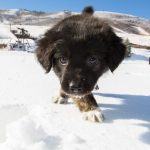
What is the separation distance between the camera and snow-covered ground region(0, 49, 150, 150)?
3.60 m

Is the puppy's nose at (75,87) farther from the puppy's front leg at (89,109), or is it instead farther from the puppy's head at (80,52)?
the puppy's front leg at (89,109)

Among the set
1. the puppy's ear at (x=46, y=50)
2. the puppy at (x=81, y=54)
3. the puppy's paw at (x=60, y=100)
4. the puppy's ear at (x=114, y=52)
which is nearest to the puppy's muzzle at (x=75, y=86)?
the puppy at (x=81, y=54)

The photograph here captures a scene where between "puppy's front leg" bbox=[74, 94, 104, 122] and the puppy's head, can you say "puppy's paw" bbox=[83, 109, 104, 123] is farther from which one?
the puppy's head

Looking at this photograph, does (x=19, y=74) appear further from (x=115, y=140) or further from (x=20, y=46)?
(x=20, y=46)

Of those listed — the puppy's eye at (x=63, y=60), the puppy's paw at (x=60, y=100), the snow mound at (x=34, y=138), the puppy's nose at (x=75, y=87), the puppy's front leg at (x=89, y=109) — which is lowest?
the puppy's paw at (x=60, y=100)

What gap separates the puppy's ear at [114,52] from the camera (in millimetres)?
4883

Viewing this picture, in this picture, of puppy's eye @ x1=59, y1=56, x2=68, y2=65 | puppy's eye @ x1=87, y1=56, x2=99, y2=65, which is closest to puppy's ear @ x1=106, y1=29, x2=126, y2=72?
puppy's eye @ x1=87, y1=56, x2=99, y2=65

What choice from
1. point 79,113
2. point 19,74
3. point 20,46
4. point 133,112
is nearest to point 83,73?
point 79,113

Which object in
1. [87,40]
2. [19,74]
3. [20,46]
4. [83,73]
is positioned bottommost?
[20,46]

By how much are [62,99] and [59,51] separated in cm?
111

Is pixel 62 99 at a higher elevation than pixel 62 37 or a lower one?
lower

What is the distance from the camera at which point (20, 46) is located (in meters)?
20.4

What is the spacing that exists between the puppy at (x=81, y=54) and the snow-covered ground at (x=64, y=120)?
0.28m

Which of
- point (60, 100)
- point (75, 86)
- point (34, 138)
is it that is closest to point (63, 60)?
point (75, 86)
